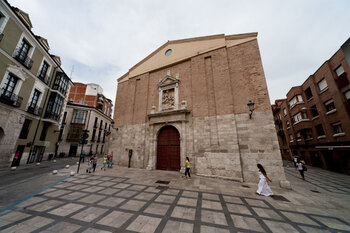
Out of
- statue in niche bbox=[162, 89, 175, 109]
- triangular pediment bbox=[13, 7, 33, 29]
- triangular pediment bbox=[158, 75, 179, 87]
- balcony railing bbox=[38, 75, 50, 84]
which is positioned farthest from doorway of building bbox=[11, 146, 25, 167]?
triangular pediment bbox=[158, 75, 179, 87]

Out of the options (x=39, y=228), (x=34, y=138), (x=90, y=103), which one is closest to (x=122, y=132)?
(x=34, y=138)

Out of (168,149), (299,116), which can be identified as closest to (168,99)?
(168,149)

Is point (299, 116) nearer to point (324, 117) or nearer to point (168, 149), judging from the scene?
point (324, 117)

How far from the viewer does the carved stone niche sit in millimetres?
11539

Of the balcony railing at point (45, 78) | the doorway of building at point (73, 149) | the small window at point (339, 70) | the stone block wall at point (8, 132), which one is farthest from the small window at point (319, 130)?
the doorway of building at point (73, 149)

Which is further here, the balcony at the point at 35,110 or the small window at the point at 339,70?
the balcony at the point at 35,110

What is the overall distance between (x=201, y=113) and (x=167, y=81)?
5106 millimetres

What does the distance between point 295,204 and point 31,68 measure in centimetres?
2237

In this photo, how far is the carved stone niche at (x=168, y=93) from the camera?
11.5m

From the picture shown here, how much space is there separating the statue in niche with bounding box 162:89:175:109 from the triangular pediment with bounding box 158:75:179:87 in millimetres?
773

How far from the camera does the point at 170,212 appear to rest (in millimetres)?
3924

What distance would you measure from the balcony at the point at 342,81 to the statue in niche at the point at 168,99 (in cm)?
1659

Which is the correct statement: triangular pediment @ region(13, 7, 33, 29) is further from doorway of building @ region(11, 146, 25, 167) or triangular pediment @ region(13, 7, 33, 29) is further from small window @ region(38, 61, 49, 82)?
doorway of building @ region(11, 146, 25, 167)

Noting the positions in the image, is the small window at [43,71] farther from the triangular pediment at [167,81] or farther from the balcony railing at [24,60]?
the triangular pediment at [167,81]
